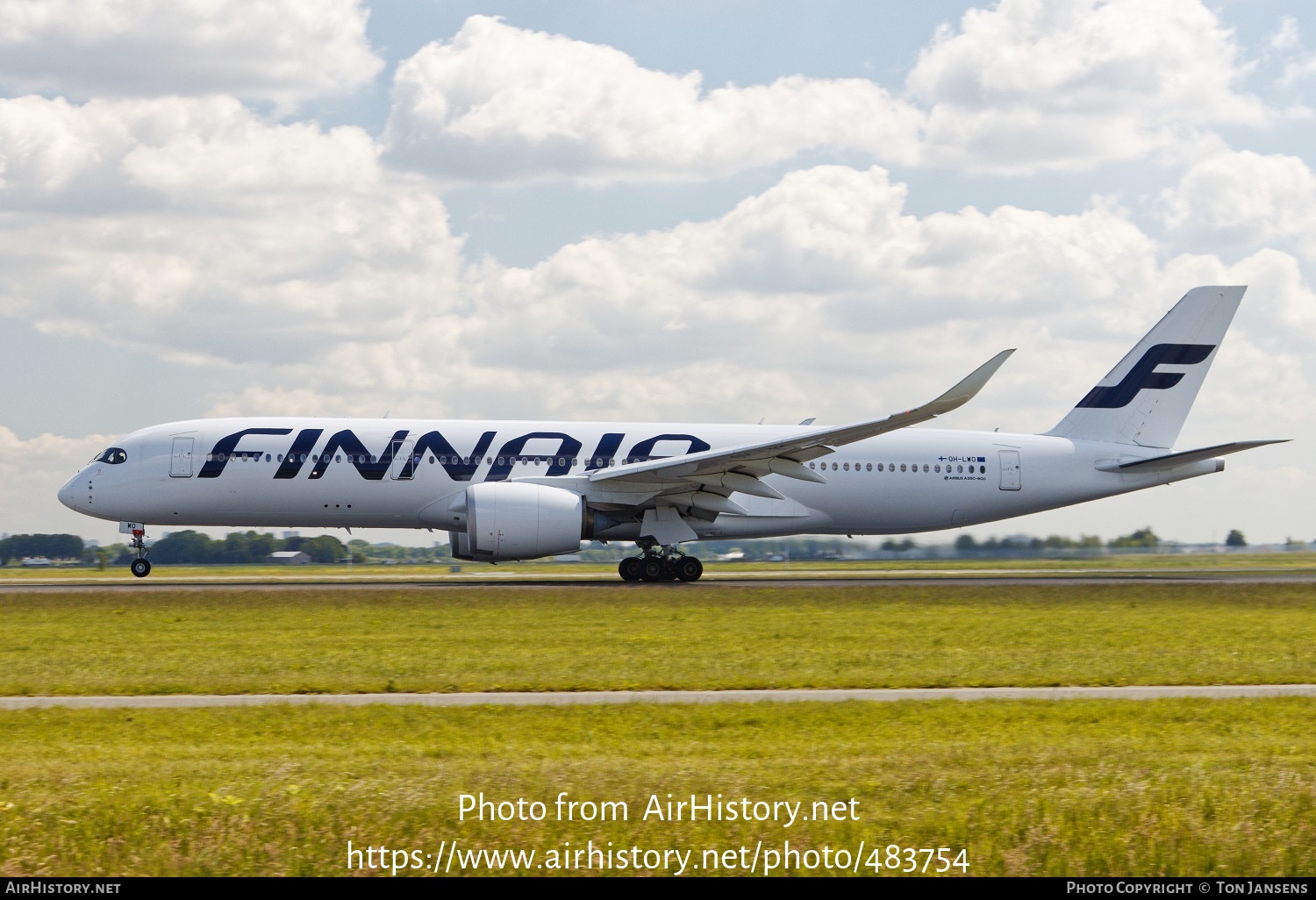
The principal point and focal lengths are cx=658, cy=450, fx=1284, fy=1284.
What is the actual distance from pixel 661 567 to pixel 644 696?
56.7 feet

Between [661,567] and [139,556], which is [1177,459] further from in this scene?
[139,556]

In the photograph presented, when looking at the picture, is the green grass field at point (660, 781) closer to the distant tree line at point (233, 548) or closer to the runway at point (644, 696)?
the runway at point (644, 696)

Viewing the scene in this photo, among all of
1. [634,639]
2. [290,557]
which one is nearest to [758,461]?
[634,639]

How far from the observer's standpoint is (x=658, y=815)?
26.6 ft

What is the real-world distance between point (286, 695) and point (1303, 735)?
962 cm

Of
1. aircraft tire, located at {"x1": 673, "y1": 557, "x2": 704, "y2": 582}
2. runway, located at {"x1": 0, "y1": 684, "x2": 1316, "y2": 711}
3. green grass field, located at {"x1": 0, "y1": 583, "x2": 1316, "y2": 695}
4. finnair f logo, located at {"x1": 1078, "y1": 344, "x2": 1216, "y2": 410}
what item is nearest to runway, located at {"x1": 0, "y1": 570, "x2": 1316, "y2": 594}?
aircraft tire, located at {"x1": 673, "y1": 557, "x2": 704, "y2": 582}

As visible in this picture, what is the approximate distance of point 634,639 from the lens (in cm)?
1795

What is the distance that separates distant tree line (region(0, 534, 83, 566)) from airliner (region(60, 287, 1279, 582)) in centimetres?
3489

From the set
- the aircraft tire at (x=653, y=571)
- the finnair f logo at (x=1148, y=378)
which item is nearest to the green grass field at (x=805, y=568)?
the aircraft tire at (x=653, y=571)

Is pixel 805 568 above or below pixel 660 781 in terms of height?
below

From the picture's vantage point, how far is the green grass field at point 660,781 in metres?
7.62

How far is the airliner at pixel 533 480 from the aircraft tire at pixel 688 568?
4cm
